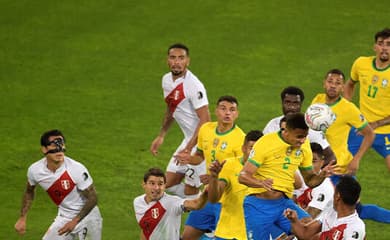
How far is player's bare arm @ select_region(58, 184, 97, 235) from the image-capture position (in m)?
13.2

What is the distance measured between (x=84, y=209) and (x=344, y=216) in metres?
3.22

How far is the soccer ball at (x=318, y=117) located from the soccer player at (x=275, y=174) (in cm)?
46

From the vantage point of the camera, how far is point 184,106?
49.3 feet

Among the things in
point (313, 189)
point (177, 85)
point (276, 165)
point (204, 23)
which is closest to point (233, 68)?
point (204, 23)

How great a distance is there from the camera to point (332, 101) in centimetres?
1448

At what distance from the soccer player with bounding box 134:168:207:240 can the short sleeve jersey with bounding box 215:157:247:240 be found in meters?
0.58

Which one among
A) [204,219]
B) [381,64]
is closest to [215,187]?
A: [204,219]

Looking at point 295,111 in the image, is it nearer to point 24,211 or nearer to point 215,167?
point 215,167

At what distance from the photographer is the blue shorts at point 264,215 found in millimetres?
12281

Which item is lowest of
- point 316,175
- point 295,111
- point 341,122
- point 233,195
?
point 233,195

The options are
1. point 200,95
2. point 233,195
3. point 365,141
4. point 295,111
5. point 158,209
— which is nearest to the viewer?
point 233,195

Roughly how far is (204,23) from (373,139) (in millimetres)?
8723

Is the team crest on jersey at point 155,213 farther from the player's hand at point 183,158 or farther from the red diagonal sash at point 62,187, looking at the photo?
the red diagonal sash at point 62,187

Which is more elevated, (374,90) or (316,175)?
(374,90)
